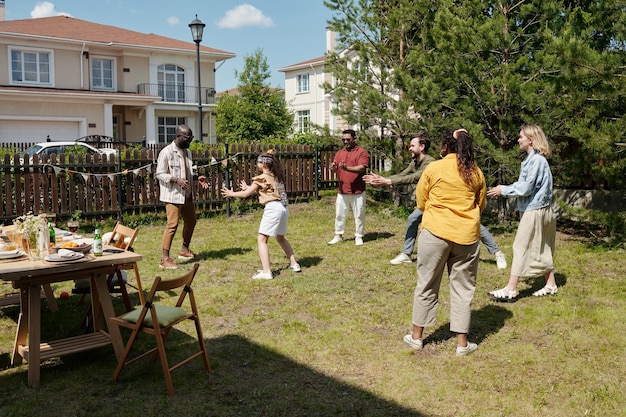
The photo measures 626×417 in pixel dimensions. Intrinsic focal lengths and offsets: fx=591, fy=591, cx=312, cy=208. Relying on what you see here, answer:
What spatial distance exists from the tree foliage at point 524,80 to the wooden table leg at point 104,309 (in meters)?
6.15

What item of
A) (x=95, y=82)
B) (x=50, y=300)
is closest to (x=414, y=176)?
(x=50, y=300)

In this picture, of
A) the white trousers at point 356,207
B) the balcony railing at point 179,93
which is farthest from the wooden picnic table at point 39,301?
the balcony railing at point 179,93

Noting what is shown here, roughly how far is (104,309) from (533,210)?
4.40m

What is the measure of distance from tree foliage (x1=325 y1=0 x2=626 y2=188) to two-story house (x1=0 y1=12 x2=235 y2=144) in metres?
16.8

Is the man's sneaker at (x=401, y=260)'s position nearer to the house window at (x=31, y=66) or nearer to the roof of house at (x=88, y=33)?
the roof of house at (x=88, y=33)

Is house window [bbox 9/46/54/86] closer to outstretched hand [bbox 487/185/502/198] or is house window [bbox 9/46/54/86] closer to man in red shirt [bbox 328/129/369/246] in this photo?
man in red shirt [bbox 328/129/369/246]

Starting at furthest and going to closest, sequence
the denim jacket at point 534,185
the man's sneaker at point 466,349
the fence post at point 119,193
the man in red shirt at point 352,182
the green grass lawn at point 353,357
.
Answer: the fence post at point 119,193 → the man in red shirt at point 352,182 → the denim jacket at point 534,185 → the man's sneaker at point 466,349 → the green grass lawn at point 353,357

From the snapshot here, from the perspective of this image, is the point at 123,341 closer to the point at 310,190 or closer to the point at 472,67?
the point at 472,67

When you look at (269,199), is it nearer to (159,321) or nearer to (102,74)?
(159,321)

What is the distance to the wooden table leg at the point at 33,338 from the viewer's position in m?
4.51

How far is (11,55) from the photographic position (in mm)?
28391

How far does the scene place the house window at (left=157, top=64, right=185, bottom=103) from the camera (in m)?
33.2

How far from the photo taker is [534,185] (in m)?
6.23

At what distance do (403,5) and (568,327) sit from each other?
8.84 m
